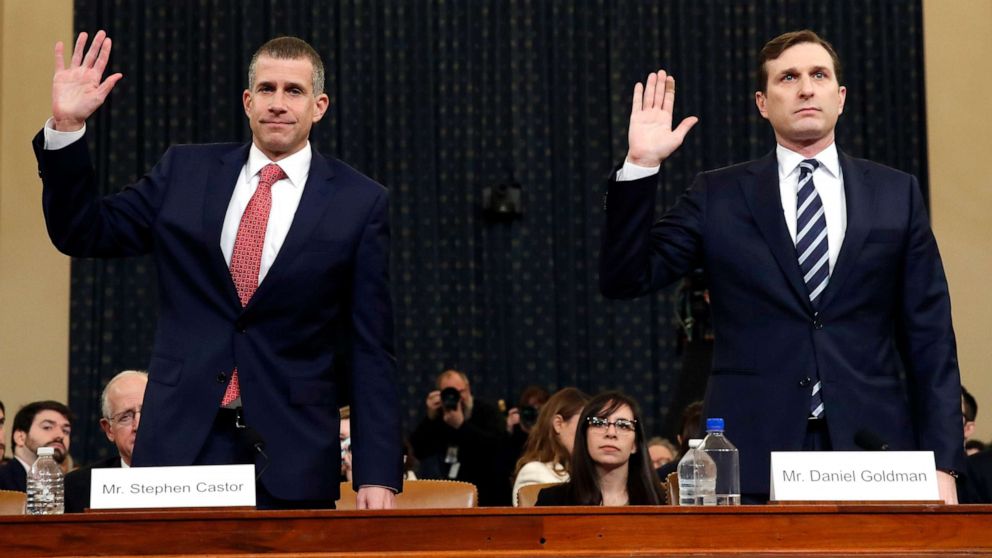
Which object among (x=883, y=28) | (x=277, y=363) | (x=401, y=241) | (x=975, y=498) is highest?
(x=883, y=28)

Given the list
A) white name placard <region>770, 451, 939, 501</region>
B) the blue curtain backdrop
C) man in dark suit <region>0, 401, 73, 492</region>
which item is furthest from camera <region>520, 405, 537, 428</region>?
white name placard <region>770, 451, 939, 501</region>

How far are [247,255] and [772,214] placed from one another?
39.2 inches

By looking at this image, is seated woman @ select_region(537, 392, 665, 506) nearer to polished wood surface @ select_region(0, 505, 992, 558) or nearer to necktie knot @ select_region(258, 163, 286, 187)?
necktie knot @ select_region(258, 163, 286, 187)

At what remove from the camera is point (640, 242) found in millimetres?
2723

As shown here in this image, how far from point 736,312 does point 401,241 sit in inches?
287

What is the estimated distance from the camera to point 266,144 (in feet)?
9.23

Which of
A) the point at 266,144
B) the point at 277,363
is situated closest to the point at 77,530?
the point at 277,363

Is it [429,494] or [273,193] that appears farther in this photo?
[429,494]

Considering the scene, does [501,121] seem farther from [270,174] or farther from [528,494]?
[270,174]

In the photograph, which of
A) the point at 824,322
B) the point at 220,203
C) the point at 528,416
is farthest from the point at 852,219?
the point at 528,416

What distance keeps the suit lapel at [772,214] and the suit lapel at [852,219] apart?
6 centimetres

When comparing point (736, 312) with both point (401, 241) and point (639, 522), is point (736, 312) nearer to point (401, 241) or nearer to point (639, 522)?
point (639, 522)

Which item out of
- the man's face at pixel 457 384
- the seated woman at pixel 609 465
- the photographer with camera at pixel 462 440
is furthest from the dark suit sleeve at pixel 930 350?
the man's face at pixel 457 384

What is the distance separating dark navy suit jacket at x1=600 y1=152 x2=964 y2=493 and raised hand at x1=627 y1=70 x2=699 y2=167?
6 centimetres
